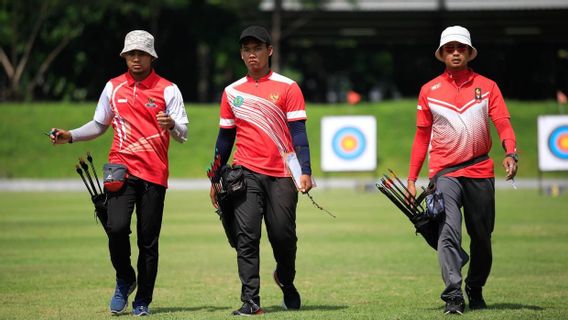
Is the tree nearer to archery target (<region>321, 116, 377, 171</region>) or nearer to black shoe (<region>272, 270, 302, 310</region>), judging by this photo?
archery target (<region>321, 116, 377, 171</region>)

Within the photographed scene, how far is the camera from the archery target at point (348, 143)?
39031 mm

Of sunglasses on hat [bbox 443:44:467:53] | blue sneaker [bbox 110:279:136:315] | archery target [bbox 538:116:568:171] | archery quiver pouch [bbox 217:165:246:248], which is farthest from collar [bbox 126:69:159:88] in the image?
archery target [bbox 538:116:568:171]

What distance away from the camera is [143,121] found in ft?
32.5

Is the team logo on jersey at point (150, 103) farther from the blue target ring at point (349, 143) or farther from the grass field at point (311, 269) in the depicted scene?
the blue target ring at point (349, 143)

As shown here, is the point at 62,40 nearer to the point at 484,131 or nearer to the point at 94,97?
the point at 94,97

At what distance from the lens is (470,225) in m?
10.1

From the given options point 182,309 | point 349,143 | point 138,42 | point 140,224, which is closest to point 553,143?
point 349,143

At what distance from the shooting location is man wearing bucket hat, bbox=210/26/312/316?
386 inches

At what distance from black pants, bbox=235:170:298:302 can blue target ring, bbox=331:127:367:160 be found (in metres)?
29.2

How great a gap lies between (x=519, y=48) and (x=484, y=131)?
48.3 m

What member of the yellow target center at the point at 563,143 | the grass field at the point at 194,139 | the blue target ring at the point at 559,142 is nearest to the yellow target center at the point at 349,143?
the grass field at the point at 194,139

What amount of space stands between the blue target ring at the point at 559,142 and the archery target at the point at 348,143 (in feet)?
19.0

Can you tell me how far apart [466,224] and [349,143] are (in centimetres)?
Answer: 2946

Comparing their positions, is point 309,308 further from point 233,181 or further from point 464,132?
point 464,132
